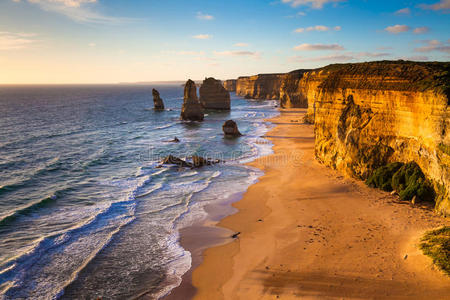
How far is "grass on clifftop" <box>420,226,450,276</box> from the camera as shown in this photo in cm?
1173

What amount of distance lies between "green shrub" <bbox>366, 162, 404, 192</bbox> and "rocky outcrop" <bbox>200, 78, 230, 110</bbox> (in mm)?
75142

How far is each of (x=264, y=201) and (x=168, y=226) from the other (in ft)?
25.0

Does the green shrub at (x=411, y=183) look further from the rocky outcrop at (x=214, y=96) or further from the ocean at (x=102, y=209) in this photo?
the rocky outcrop at (x=214, y=96)

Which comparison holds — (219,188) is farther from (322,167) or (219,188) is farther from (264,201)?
(322,167)

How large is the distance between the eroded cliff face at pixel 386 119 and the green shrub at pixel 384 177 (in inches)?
24.6

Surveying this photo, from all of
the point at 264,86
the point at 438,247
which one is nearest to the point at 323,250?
the point at 438,247

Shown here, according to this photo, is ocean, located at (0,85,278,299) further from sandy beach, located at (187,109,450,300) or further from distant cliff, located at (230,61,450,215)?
distant cliff, located at (230,61,450,215)

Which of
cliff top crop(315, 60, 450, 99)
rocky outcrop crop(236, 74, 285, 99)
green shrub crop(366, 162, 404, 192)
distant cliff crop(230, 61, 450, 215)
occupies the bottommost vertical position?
green shrub crop(366, 162, 404, 192)

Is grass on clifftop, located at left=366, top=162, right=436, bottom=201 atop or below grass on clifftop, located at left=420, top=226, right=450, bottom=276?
atop

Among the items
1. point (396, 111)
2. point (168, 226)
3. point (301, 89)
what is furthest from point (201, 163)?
point (301, 89)

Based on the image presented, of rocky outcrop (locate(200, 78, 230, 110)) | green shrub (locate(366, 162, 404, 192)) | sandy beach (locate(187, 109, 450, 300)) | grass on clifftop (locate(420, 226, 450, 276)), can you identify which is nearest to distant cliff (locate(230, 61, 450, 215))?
green shrub (locate(366, 162, 404, 192))

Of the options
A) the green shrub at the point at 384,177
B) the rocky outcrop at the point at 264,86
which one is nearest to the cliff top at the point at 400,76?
the green shrub at the point at 384,177

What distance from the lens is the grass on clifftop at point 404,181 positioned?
18328 millimetres

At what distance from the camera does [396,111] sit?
2122cm
